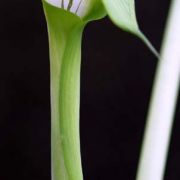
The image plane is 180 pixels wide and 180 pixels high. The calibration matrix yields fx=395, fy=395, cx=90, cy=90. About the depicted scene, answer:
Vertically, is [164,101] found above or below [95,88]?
above

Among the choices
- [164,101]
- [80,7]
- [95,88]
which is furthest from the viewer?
[95,88]

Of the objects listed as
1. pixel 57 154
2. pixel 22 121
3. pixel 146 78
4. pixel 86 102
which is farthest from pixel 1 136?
pixel 57 154

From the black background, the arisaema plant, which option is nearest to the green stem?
the arisaema plant

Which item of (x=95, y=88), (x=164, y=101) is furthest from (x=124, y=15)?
(x=95, y=88)

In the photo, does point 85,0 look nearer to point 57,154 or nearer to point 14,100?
point 57,154

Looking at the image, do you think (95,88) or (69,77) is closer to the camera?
(69,77)

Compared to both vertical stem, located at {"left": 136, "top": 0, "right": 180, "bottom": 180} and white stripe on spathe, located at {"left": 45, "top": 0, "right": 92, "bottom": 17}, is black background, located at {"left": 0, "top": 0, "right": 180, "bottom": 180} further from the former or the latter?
vertical stem, located at {"left": 136, "top": 0, "right": 180, "bottom": 180}

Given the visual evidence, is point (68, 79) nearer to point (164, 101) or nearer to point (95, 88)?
point (164, 101)
